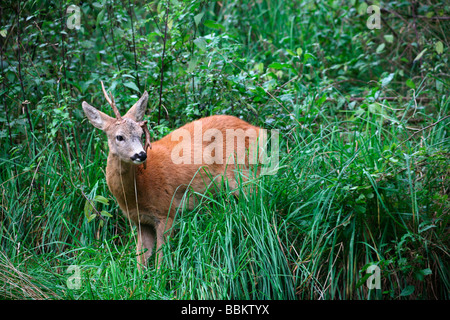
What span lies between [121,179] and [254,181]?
41.2 inches

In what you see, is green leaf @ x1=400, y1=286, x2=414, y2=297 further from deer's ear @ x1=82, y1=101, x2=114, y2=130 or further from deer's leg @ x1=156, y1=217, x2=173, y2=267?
deer's ear @ x1=82, y1=101, x2=114, y2=130

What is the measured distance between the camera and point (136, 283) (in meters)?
3.61

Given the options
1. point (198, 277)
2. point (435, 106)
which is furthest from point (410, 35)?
point (198, 277)

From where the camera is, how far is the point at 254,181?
392 centimetres

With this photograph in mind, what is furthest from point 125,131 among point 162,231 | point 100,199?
point 162,231

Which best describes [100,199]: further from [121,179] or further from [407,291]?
[407,291]

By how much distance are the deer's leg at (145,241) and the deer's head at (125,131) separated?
67cm

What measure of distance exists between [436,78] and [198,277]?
10.0 feet

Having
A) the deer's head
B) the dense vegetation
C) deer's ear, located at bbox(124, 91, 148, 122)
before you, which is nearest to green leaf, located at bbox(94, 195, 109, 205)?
the dense vegetation

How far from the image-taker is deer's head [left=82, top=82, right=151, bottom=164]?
12.6 feet

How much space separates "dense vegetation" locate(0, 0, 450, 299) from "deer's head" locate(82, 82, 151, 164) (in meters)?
0.40

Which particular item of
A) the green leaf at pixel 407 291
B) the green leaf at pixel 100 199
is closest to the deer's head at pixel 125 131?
the green leaf at pixel 100 199

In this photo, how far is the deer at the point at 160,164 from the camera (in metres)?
4.00
